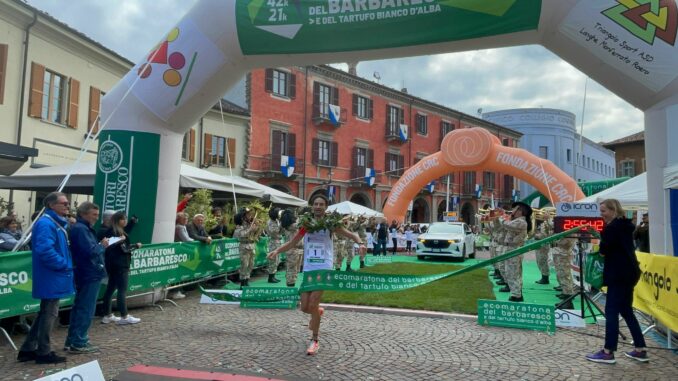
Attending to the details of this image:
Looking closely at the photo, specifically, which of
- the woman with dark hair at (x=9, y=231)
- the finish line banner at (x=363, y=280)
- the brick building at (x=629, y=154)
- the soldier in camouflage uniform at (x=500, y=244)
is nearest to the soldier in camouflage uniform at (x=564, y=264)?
the soldier in camouflage uniform at (x=500, y=244)

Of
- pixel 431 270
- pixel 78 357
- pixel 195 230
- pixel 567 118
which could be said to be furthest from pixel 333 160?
pixel 567 118

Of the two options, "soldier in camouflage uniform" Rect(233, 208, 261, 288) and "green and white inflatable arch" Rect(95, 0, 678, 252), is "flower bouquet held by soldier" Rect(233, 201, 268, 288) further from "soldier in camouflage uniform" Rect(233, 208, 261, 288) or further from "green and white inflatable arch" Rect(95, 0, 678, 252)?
"green and white inflatable arch" Rect(95, 0, 678, 252)

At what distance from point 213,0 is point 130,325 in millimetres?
5334

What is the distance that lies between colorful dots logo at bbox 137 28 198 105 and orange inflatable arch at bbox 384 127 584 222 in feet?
50.7

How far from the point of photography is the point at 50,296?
17.4 feet

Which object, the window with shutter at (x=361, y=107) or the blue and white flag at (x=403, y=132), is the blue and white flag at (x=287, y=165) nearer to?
the window with shutter at (x=361, y=107)

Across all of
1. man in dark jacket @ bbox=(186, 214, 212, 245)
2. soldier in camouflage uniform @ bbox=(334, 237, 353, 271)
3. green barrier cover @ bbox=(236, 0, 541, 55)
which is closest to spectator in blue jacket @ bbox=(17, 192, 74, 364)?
green barrier cover @ bbox=(236, 0, 541, 55)

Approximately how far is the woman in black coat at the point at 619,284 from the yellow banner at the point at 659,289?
522mm

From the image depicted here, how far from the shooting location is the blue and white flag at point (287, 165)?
30.4 meters

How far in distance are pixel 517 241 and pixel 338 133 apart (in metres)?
26.4

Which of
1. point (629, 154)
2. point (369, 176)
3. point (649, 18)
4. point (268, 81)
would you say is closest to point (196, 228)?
point (649, 18)

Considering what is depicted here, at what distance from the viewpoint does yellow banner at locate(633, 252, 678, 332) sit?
5.91 m

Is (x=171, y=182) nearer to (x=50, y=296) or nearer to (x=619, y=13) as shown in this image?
(x=50, y=296)

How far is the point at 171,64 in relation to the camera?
8.18 meters
